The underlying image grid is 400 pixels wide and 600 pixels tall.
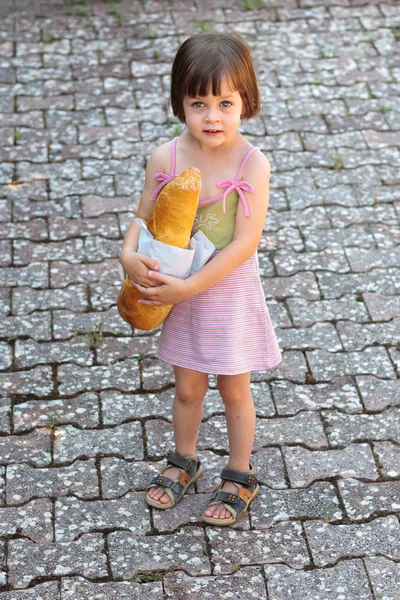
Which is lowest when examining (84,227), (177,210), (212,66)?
(84,227)

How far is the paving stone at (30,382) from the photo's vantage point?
383 centimetres

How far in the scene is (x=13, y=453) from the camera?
3535 mm

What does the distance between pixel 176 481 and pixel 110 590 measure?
0.49 meters

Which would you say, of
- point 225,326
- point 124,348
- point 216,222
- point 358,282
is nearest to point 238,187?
point 216,222

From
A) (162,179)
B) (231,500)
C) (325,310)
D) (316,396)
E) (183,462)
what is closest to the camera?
(162,179)

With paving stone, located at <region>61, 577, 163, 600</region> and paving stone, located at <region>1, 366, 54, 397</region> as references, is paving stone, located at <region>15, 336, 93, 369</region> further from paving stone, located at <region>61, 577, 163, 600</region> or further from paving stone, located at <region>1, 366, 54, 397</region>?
paving stone, located at <region>61, 577, 163, 600</region>

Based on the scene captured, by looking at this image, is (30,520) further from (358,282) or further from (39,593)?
(358,282)

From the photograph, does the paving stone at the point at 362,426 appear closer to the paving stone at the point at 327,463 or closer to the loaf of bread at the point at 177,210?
the paving stone at the point at 327,463

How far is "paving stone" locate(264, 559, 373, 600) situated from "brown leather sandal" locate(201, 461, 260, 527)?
9.4 inches

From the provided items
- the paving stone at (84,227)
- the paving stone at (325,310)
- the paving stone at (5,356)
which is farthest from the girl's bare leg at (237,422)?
the paving stone at (84,227)

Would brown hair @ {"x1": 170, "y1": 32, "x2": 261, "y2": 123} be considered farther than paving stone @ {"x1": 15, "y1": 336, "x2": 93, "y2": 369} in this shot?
No

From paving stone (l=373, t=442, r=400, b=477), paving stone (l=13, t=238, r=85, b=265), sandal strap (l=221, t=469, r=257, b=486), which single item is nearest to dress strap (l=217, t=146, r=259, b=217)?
sandal strap (l=221, t=469, r=257, b=486)

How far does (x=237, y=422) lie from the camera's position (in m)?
3.22

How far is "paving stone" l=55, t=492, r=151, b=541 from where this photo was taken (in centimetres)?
323
